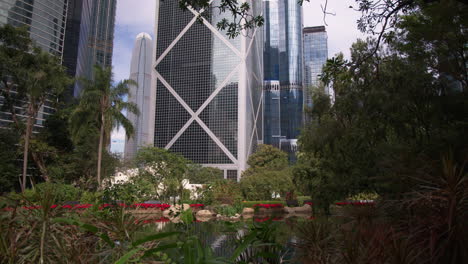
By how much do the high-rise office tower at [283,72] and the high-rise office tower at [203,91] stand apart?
39298 millimetres

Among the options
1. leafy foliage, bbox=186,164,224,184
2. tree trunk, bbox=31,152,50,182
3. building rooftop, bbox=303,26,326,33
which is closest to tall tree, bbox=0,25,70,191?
tree trunk, bbox=31,152,50,182

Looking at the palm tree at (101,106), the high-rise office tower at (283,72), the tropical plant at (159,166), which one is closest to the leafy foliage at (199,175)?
the tropical plant at (159,166)

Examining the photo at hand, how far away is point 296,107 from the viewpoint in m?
114

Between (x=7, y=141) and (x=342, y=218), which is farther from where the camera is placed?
(x=7, y=141)

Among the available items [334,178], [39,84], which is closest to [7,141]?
[39,84]

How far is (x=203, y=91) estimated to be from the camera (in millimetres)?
67688

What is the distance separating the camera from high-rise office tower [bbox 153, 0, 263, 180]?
2547 inches

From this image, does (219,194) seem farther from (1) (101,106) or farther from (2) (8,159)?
(2) (8,159)

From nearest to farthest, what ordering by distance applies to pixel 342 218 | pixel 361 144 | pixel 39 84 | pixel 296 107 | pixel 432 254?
1. pixel 432 254
2. pixel 342 218
3. pixel 361 144
4. pixel 39 84
5. pixel 296 107

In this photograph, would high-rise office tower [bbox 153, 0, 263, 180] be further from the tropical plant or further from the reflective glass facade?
the tropical plant

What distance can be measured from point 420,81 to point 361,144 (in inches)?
144

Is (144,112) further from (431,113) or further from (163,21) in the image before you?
(431,113)

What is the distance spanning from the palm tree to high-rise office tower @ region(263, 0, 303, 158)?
88037 mm

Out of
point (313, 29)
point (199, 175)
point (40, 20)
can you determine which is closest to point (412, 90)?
point (199, 175)
